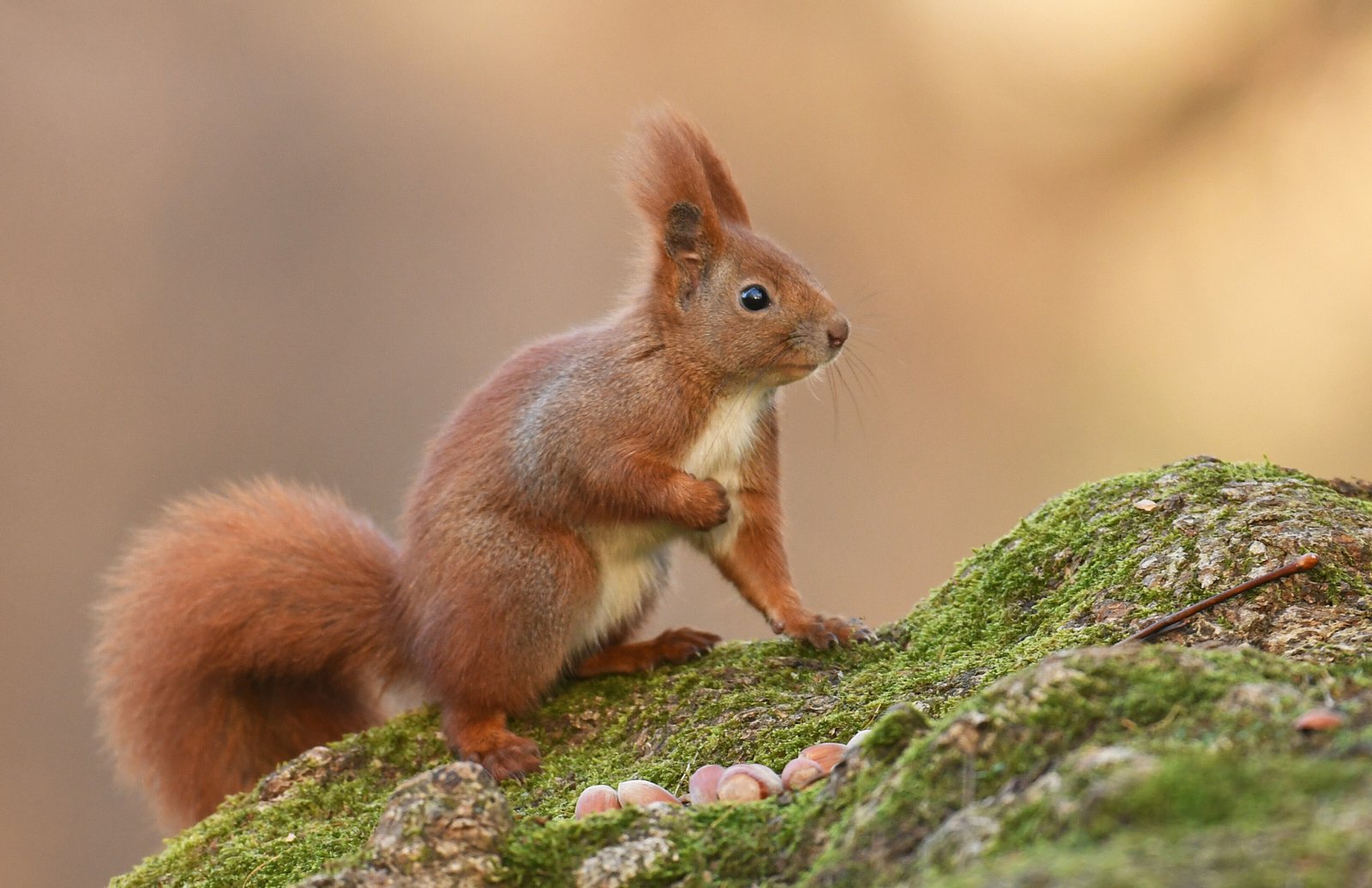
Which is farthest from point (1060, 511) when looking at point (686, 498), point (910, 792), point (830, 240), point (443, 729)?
point (830, 240)

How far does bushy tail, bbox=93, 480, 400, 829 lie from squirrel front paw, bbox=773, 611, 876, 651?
889 mm

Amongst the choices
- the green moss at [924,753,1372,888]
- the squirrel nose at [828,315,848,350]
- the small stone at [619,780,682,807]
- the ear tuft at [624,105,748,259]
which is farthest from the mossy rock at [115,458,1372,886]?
the ear tuft at [624,105,748,259]

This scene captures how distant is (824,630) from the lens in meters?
2.77

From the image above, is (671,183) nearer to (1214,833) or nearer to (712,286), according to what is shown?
(712,286)

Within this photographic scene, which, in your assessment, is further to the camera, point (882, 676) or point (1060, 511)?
point (1060, 511)

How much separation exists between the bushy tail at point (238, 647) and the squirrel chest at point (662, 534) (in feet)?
1.68

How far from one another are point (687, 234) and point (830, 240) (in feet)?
13.4

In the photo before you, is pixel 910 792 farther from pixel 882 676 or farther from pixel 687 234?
pixel 687 234

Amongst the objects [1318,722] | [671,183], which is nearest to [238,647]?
[671,183]

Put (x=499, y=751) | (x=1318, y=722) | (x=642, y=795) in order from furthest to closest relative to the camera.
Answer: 1. (x=499, y=751)
2. (x=642, y=795)
3. (x=1318, y=722)

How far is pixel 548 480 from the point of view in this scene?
8.98ft

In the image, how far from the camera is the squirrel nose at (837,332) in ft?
9.42

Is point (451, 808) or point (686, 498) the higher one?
point (686, 498)

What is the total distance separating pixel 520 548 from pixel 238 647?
766 mm
